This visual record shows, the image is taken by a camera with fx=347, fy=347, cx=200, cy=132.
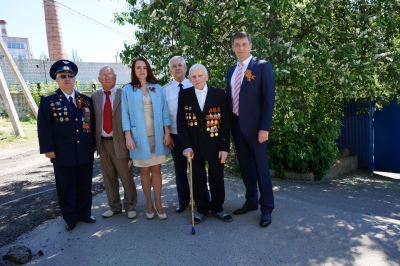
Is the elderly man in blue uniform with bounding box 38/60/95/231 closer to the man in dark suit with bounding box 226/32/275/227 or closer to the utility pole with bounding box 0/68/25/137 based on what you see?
the man in dark suit with bounding box 226/32/275/227

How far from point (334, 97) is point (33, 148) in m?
9.29

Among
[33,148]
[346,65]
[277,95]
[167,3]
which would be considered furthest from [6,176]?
[346,65]

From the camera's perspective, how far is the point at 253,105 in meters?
3.80

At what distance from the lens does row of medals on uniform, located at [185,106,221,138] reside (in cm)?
385

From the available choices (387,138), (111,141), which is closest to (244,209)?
(111,141)

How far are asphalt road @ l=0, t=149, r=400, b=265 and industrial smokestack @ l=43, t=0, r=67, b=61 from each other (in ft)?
96.4

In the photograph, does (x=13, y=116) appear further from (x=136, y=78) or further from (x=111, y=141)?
(x=136, y=78)

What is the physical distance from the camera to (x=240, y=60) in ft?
12.9

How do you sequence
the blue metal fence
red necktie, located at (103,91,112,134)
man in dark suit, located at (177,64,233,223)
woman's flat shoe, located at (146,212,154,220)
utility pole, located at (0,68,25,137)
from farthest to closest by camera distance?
utility pole, located at (0,68,25,137) < the blue metal fence < woman's flat shoe, located at (146,212,154,220) < red necktie, located at (103,91,112,134) < man in dark suit, located at (177,64,233,223)

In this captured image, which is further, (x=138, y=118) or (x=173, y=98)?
(x=173, y=98)

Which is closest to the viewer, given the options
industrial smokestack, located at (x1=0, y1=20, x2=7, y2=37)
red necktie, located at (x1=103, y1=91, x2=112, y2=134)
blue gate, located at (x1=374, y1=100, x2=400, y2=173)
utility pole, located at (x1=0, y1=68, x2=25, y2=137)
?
red necktie, located at (x1=103, y1=91, x2=112, y2=134)

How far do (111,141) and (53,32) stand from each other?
30143 mm

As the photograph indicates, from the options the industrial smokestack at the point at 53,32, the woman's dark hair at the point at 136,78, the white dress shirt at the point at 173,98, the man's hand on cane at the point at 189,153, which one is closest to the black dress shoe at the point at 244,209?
the man's hand on cane at the point at 189,153

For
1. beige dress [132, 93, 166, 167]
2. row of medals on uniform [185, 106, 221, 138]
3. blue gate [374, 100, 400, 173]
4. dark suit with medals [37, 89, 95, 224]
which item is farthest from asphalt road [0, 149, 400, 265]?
blue gate [374, 100, 400, 173]
